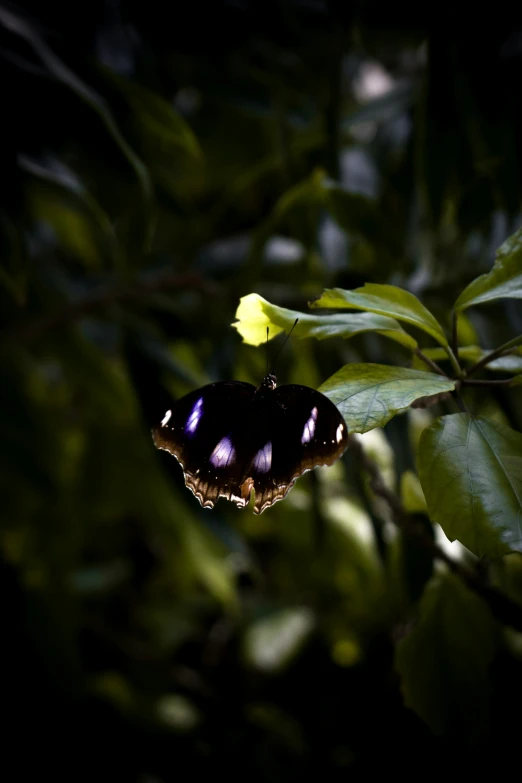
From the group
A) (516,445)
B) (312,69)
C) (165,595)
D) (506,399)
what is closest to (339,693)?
(165,595)

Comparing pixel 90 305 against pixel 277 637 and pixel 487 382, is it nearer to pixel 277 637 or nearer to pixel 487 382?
pixel 487 382

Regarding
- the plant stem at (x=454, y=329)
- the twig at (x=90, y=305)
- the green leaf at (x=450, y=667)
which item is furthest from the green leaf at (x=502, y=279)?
the twig at (x=90, y=305)

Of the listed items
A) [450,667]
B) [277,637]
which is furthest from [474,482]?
[277,637]

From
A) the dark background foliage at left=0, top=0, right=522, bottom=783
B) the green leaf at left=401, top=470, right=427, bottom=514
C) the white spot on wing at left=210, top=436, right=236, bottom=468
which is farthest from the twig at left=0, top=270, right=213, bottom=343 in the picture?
the white spot on wing at left=210, top=436, right=236, bottom=468

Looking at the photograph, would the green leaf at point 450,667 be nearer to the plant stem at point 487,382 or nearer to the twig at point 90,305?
the plant stem at point 487,382

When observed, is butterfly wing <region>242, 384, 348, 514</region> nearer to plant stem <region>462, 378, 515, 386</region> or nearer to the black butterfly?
the black butterfly

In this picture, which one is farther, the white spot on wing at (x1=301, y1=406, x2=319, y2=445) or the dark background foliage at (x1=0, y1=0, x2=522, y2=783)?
the dark background foliage at (x1=0, y1=0, x2=522, y2=783)

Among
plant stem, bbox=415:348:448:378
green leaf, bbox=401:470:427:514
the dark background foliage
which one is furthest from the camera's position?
the dark background foliage
